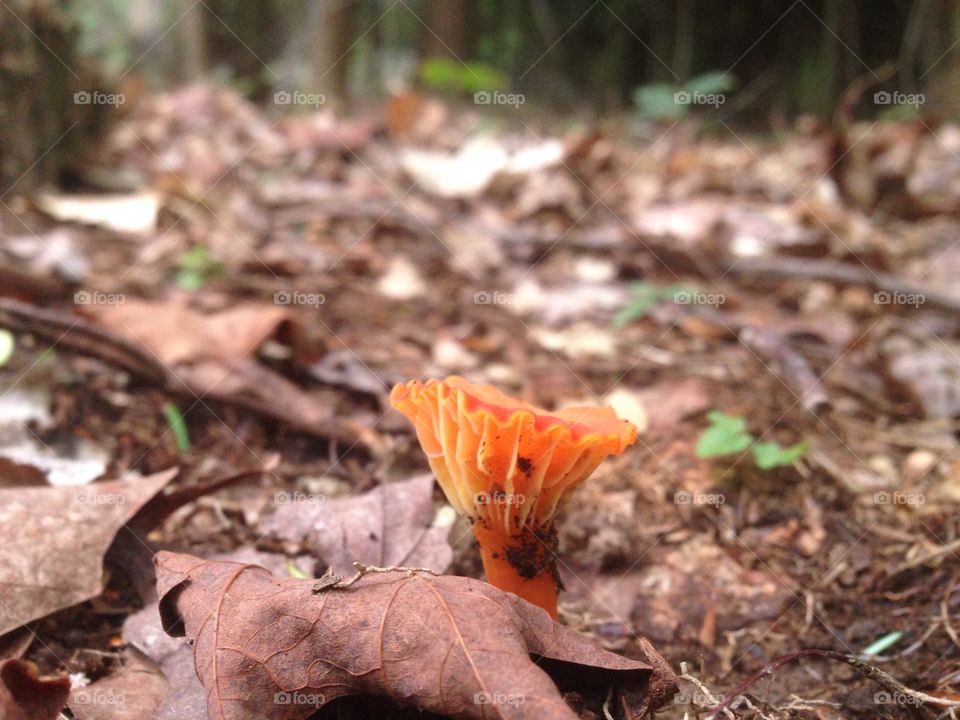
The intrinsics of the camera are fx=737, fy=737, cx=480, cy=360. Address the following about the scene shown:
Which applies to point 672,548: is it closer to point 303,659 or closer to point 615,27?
point 303,659

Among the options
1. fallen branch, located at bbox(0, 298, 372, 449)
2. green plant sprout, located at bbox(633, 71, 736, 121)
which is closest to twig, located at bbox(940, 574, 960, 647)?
fallen branch, located at bbox(0, 298, 372, 449)

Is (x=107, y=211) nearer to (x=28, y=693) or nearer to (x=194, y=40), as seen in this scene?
(x=28, y=693)

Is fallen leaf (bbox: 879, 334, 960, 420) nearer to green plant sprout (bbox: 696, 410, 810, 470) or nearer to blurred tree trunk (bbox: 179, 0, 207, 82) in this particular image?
green plant sprout (bbox: 696, 410, 810, 470)

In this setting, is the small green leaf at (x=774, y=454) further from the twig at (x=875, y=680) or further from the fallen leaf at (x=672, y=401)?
the twig at (x=875, y=680)

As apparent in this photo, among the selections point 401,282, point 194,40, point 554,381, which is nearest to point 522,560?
point 554,381

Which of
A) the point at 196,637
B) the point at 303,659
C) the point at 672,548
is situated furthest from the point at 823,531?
the point at 196,637
